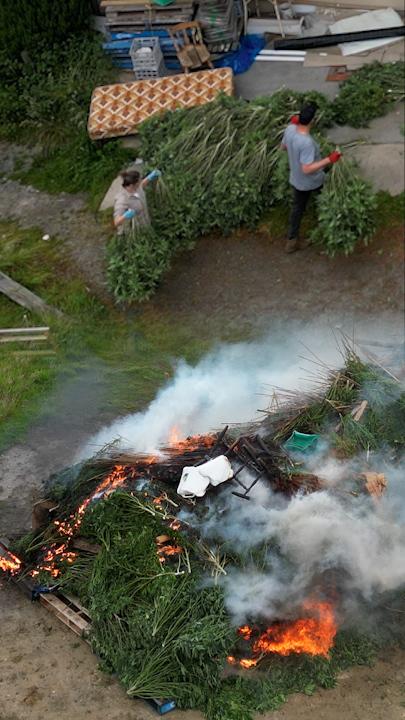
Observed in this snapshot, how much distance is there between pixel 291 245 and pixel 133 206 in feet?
6.43

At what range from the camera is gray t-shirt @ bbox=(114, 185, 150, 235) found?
380 inches

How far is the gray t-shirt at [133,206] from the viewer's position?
31.6 ft

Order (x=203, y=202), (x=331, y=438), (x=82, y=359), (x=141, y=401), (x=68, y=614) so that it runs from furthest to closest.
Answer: (x=203, y=202) < (x=82, y=359) < (x=141, y=401) < (x=331, y=438) < (x=68, y=614)

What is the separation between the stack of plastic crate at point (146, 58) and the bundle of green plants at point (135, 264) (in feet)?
11.5

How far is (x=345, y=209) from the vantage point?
959 cm

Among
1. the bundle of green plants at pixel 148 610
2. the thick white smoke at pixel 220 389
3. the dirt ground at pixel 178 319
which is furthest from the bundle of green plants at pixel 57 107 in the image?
the bundle of green plants at pixel 148 610

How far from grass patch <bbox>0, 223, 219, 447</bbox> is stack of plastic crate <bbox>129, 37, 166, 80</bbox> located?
3245 mm

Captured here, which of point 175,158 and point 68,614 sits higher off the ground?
point 175,158

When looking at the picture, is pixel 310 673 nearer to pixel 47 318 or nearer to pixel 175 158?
pixel 47 318

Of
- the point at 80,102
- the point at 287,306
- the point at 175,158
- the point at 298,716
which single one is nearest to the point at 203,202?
the point at 175,158

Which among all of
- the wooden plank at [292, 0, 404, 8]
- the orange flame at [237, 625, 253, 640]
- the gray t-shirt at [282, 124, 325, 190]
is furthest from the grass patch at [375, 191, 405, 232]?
the orange flame at [237, 625, 253, 640]

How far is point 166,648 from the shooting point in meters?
6.25

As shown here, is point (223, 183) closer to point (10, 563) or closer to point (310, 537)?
point (310, 537)

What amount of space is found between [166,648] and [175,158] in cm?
624
